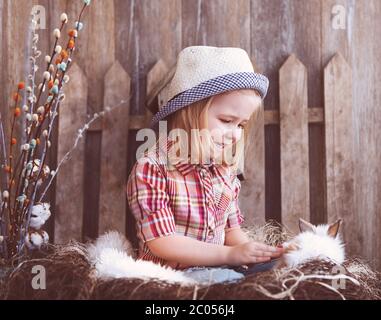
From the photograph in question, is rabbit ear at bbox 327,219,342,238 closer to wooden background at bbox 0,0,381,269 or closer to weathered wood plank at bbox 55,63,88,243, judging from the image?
wooden background at bbox 0,0,381,269

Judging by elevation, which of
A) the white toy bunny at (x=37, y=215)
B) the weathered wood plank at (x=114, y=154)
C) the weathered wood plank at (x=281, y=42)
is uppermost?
the weathered wood plank at (x=281, y=42)


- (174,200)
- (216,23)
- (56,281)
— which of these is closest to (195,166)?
(174,200)

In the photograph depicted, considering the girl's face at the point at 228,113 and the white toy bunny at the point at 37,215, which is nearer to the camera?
the girl's face at the point at 228,113

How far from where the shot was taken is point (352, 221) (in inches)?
91.4

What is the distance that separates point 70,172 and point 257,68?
1008 millimetres

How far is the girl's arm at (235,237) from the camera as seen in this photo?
212 cm

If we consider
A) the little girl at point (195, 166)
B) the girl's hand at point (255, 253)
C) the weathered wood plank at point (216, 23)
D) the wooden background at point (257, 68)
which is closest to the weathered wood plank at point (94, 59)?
the wooden background at point (257, 68)

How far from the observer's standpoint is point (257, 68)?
2398 millimetres

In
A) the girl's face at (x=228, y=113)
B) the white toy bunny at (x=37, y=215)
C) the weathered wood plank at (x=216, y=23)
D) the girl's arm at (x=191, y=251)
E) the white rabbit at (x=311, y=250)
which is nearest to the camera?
the white rabbit at (x=311, y=250)

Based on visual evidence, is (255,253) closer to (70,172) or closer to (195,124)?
(195,124)

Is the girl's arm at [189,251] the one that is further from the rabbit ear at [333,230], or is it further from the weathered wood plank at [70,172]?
the weathered wood plank at [70,172]

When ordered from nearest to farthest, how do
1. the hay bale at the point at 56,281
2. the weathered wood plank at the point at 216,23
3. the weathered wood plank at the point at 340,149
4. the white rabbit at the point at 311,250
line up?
the hay bale at the point at 56,281
the white rabbit at the point at 311,250
the weathered wood plank at the point at 340,149
the weathered wood plank at the point at 216,23

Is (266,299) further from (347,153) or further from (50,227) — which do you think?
(50,227)
